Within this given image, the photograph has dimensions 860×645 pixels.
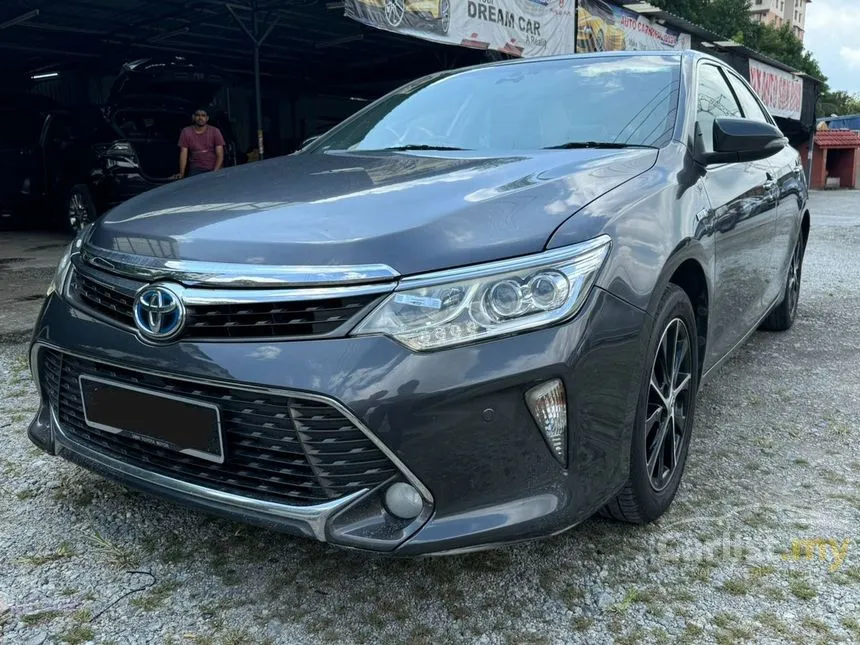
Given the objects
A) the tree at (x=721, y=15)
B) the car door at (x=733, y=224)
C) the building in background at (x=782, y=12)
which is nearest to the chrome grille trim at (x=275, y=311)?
the car door at (x=733, y=224)

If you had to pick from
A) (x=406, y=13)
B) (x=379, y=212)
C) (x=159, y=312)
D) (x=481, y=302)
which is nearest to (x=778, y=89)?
(x=406, y=13)

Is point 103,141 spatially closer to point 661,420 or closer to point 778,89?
point 661,420

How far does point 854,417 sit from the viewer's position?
325 cm

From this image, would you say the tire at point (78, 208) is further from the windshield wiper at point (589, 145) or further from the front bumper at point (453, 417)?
the front bumper at point (453, 417)

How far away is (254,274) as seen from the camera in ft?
5.62

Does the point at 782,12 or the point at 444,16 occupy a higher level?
the point at 782,12

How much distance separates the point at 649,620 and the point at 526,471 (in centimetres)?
53

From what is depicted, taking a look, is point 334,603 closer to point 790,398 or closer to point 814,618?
point 814,618

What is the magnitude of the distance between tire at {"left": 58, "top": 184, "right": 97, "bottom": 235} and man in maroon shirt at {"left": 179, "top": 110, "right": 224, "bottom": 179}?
109 cm

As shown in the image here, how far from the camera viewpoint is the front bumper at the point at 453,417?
1.63m

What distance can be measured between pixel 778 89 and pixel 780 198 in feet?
61.3

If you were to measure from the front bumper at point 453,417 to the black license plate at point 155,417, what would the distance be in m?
0.08

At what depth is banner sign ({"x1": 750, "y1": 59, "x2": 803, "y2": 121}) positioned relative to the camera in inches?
709

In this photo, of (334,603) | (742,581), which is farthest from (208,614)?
(742,581)
